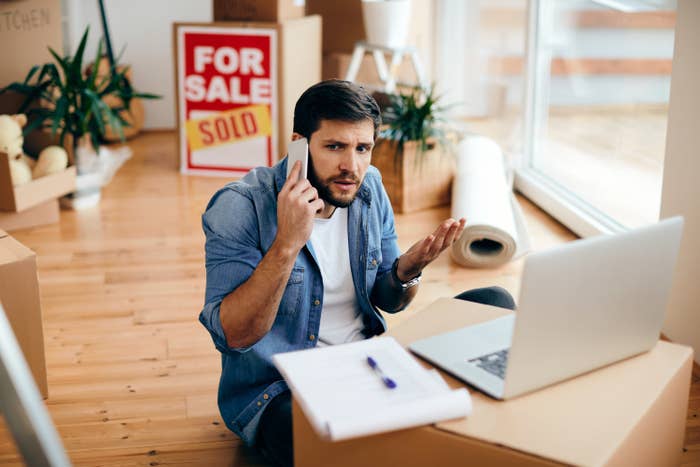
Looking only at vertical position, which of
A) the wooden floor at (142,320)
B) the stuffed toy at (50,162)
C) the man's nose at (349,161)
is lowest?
the wooden floor at (142,320)

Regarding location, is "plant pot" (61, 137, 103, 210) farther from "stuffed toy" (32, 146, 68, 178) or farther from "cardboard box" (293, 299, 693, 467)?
"cardboard box" (293, 299, 693, 467)

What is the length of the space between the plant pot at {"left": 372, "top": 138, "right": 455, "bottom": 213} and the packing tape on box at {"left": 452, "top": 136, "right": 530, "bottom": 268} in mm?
100

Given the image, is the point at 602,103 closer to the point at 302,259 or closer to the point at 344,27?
the point at 344,27

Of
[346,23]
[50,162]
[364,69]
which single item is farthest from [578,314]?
[346,23]

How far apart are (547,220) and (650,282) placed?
264 cm

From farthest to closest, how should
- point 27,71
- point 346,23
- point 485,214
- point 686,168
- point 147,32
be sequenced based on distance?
point 147,32, point 346,23, point 27,71, point 485,214, point 686,168

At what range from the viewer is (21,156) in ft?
12.5

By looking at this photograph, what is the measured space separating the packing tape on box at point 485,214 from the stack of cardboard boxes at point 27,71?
68.9 inches

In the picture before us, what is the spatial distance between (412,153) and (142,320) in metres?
1.58

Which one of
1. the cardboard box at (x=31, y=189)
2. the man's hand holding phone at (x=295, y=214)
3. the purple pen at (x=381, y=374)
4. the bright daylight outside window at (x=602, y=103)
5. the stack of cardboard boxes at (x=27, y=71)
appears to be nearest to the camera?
the purple pen at (x=381, y=374)

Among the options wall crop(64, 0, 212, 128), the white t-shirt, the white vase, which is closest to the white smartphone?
the white t-shirt

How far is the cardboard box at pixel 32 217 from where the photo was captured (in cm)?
374

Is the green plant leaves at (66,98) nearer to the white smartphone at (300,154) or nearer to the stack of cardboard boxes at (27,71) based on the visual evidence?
the stack of cardboard boxes at (27,71)

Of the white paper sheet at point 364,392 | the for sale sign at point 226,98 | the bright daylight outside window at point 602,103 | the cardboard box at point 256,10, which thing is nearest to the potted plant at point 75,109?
the for sale sign at point 226,98
